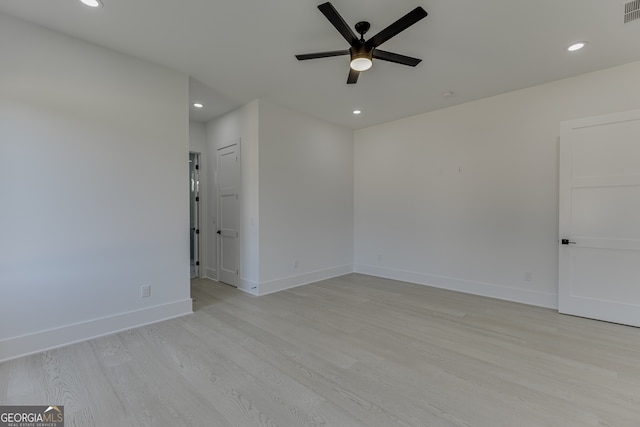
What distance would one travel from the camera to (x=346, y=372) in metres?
2.25

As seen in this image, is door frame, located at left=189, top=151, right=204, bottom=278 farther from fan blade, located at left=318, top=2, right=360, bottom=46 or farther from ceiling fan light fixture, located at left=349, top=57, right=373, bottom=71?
fan blade, located at left=318, top=2, right=360, bottom=46

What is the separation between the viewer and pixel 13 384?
6.75ft

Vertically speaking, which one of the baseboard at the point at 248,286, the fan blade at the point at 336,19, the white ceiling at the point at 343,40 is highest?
Answer: the white ceiling at the point at 343,40

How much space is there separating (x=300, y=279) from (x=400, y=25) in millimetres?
3859

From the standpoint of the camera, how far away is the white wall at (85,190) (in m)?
2.46

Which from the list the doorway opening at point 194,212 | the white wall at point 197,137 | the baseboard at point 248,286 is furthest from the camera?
the doorway opening at point 194,212

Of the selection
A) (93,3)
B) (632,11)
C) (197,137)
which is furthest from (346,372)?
(197,137)

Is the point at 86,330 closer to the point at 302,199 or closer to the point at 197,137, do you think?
the point at 302,199

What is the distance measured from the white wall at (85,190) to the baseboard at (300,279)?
46.4 inches

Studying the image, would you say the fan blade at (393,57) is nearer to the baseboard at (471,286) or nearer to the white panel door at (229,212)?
the white panel door at (229,212)

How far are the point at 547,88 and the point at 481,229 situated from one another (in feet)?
6.75

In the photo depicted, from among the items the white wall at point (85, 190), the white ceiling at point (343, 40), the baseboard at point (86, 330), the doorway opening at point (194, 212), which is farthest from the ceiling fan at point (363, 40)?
the doorway opening at point (194, 212)

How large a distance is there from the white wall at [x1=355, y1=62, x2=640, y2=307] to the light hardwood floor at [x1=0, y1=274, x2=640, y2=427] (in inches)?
35.0

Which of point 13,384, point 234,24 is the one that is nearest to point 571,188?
point 234,24
